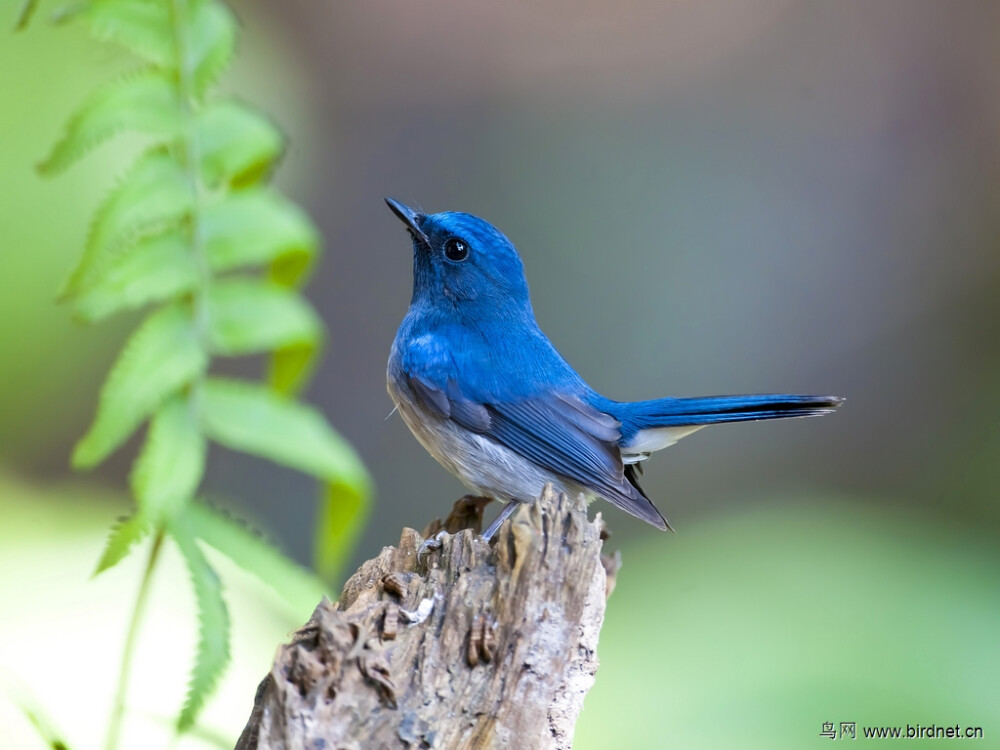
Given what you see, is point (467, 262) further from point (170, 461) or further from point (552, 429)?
point (170, 461)

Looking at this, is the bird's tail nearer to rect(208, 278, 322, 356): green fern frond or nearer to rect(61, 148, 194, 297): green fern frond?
rect(208, 278, 322, 356): green fern frond

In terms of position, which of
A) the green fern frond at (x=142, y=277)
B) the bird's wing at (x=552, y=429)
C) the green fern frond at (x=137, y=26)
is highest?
the green fern frond at (x=137, y=26)

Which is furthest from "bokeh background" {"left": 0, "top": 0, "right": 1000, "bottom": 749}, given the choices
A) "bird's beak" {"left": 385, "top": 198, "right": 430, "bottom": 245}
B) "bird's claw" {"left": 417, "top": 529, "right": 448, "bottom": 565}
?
"bird's claw" {"left": 417, "top": 529, "right": 448, "bottom": 565}

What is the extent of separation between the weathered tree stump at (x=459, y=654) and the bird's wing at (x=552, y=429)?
0.71 m

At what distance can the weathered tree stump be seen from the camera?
1.85m

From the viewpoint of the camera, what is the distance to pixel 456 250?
129 inches

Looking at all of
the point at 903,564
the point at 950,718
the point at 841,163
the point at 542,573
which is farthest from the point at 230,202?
the point at 841,163

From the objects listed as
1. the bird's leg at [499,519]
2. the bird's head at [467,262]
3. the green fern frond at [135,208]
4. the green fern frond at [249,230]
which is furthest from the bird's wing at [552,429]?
the green fern frond at [135,208]

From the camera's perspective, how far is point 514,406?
3.09 metres

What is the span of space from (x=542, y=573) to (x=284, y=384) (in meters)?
0.95

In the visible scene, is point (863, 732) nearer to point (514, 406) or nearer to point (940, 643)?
point (940, 643)

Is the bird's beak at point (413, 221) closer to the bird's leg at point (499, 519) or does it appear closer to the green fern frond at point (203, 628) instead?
the bird's leg at point (499, 519)

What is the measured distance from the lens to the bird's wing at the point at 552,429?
9.80 ft

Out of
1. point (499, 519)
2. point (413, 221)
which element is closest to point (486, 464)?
point (499, 519)
